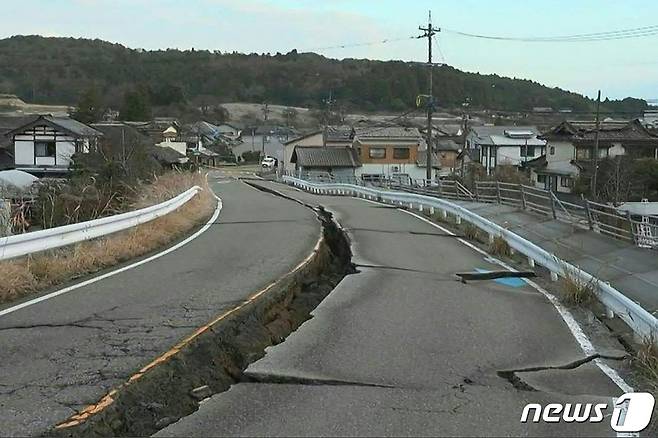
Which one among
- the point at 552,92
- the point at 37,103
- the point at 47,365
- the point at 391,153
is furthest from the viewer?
the point at 37,103

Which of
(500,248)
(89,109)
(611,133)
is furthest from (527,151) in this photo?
(500,248)

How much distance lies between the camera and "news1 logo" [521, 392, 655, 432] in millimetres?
5676

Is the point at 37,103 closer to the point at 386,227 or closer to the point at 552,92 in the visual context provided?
the point at 552,92

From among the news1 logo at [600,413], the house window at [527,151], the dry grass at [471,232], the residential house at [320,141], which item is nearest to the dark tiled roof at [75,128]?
the residential house at [320,141]

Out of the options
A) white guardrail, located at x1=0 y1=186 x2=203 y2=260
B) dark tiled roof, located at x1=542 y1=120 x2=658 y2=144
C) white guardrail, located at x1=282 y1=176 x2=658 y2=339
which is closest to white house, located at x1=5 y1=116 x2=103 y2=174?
white guardrail, located at x1=282 y1=176 x2=658 y2=339

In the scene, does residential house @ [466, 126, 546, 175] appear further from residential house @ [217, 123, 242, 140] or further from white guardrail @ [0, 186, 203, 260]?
residential house @ [217, 123, 242, 140]

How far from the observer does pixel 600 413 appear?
592 cm

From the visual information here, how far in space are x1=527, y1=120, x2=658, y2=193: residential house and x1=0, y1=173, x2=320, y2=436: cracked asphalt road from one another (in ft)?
129

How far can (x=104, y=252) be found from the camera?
13461 mm

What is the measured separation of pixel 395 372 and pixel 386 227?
1524 centimetres

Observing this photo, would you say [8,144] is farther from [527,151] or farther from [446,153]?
[446,153]

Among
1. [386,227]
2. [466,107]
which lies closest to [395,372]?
[386,227]

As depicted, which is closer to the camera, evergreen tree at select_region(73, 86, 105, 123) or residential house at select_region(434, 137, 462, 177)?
evergreen tree at select_region(73, 86, 105, 123)

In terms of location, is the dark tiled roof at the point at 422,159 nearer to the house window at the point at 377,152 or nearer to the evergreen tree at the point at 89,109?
the house window at the point at 377,152
